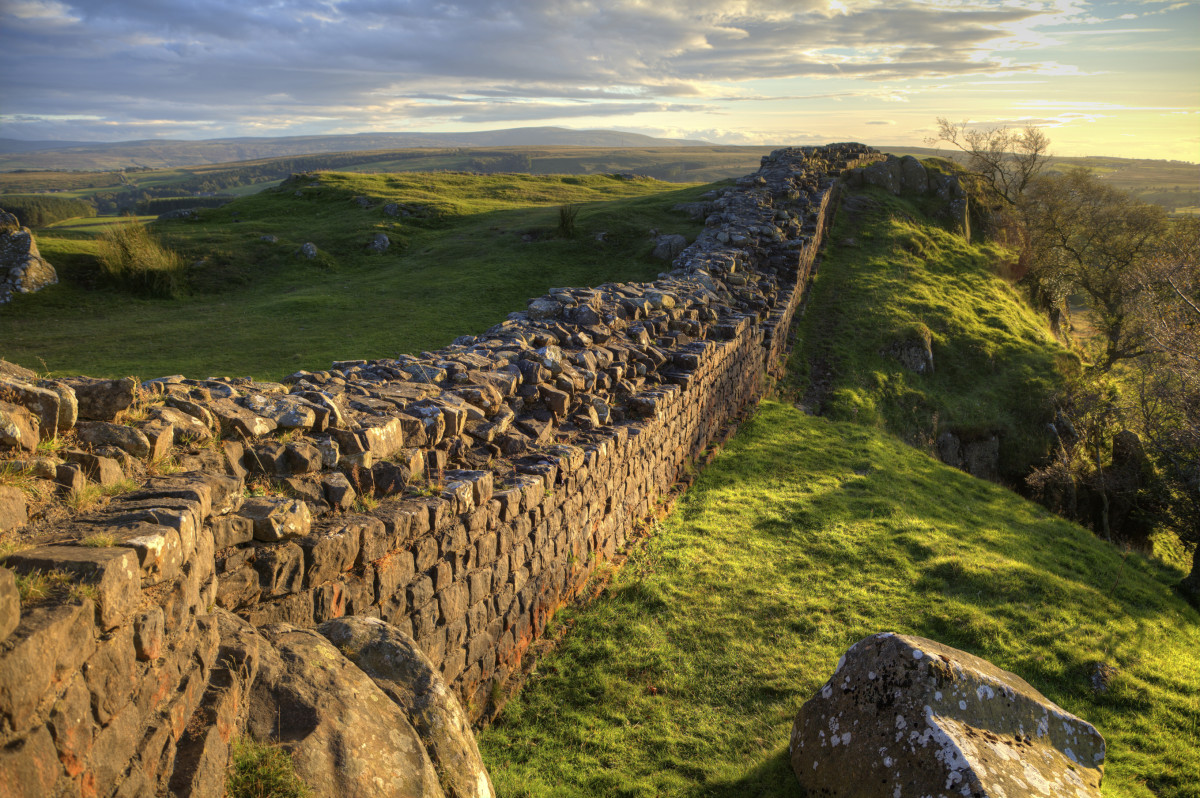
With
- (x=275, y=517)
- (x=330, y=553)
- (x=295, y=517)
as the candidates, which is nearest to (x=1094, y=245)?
(x=330, y=553)

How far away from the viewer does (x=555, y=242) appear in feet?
78.6

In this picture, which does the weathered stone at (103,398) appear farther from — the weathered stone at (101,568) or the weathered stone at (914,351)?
the weathered stone at (914,351)

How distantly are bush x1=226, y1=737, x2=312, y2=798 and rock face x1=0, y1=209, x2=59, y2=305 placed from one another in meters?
20.7

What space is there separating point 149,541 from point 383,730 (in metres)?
1.60

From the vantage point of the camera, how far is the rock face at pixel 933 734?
13.5 ft

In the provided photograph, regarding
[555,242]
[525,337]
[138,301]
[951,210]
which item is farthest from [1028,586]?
[951,210]

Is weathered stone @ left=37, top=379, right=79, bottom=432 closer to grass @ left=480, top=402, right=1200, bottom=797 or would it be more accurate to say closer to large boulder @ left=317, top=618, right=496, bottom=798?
large boulder @ left=317, top=618, right=496, bottom=798

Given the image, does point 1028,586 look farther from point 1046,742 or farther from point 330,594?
point 330,594

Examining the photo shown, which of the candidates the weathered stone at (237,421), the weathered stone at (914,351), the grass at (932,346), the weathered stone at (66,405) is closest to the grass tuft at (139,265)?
the weathered stone at (237,421)

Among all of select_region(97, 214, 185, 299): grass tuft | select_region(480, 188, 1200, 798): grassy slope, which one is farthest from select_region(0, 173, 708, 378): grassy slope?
select_region(480, 188, 1200, 798): grassy slope

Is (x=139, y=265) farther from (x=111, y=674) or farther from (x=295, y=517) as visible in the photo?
(x=111, y=674)

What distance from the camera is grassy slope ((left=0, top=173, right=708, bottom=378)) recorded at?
1451 centimetres

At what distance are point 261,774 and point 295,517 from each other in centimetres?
168

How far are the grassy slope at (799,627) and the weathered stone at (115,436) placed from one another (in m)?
3.63
